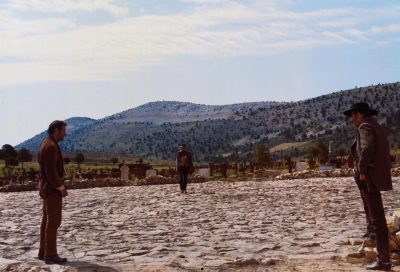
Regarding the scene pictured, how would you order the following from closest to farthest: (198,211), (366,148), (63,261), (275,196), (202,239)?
(366,148), (63,261), (202,239), (198,211), (275,196)

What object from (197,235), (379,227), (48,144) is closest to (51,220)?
(48,144)

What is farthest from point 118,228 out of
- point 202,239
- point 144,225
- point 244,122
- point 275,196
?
point 244,122

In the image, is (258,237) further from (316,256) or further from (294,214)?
(294,214)

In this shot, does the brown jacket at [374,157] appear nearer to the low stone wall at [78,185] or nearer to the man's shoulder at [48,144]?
the man's shoulder at [48,144]

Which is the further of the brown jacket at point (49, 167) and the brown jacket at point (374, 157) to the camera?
the brown jacket at point (49, 167)

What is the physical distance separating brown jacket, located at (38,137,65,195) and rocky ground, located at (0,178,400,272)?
1.04 meters

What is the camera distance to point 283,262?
7.97 meters

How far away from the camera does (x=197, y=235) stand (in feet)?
34.1

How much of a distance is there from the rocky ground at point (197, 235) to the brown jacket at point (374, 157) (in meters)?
1.10

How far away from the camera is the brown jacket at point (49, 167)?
8.26m

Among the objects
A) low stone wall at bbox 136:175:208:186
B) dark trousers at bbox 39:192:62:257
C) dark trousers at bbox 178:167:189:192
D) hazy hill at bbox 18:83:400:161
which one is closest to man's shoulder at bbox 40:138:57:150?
dark trousers at bbox 39:192:62:257

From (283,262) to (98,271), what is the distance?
2388mm

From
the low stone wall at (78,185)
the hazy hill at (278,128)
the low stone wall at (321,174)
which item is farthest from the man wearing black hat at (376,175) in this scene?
the hazy hill at (278,128)

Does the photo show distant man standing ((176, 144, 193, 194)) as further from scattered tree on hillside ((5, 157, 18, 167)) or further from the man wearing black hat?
scattered tree on hillside ((5, 157, 18, 167))
